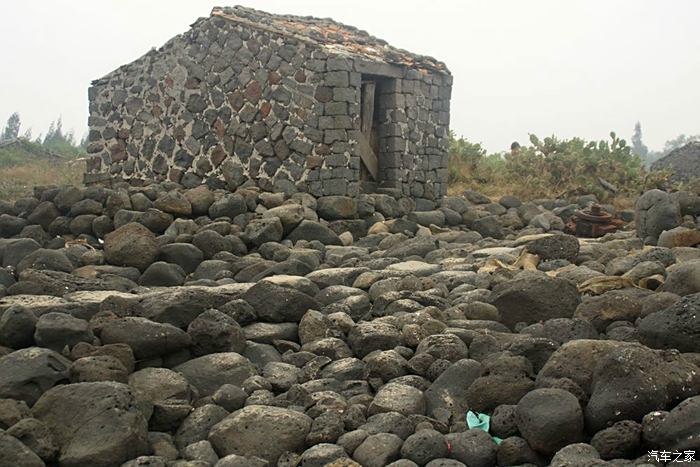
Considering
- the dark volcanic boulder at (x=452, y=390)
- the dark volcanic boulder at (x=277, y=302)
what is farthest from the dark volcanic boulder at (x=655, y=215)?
the dark volcanic boulder at (x=452, y=390)

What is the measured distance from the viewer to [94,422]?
15.5ft

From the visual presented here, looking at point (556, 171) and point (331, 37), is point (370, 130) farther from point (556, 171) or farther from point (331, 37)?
point (556, 171)

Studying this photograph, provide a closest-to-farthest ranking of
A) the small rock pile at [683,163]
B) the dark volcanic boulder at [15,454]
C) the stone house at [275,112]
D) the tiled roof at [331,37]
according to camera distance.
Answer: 1. the dark volcanic boulder at [15,454]
2. the stone house at [275,112]
3. the tiled roof at [331,37]
4. the small rock pile at [683,163]

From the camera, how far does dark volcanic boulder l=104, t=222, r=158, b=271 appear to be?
9078 mm

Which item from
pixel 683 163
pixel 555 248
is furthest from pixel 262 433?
pixel 683 163

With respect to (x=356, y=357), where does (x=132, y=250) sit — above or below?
above

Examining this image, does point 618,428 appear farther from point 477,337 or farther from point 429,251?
point 429,251

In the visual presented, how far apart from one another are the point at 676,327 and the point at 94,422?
3.33 meters

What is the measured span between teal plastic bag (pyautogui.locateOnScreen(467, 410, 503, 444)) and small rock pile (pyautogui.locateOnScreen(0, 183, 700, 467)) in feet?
0.19

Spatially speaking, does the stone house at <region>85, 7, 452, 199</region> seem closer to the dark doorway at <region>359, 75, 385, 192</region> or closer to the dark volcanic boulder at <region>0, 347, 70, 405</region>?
the dark doorway at <region>359, 75, 385, 192</region>

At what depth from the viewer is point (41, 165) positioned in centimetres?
2242

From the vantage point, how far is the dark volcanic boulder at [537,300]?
20.9 feet

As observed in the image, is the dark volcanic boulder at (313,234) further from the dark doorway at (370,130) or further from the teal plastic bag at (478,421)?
the teal plastic bag at (478,421)

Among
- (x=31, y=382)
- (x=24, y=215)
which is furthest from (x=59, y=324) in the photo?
(x=24, y=215)
